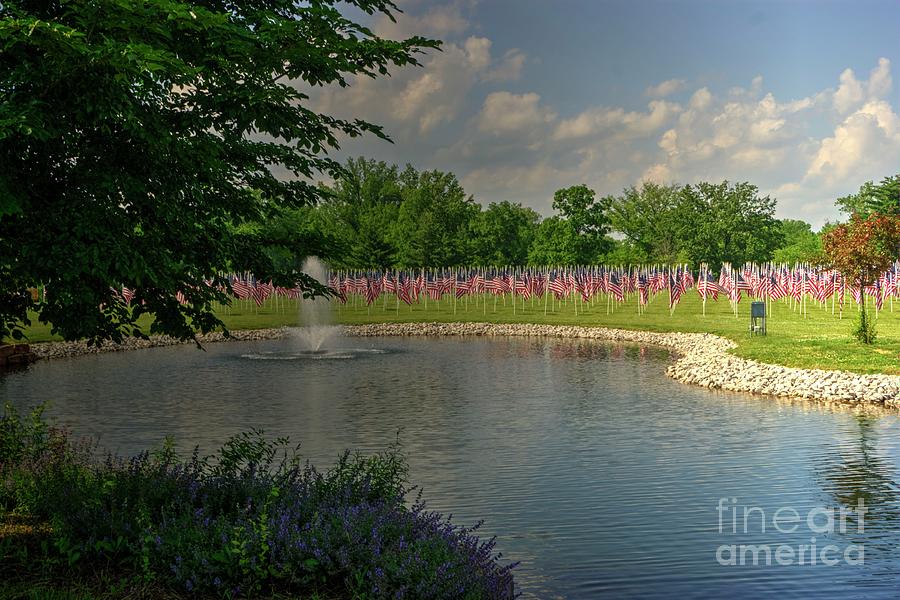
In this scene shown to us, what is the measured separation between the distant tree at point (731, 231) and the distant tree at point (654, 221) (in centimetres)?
221

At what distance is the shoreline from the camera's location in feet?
81.4

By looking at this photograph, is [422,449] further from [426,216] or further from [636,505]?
[426,216]

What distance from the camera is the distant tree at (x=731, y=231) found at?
109500mm

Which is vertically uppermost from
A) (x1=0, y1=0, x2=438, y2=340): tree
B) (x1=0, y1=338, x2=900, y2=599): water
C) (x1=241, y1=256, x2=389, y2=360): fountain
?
(x1=0, y1=0, x2=438, y2=340): tree

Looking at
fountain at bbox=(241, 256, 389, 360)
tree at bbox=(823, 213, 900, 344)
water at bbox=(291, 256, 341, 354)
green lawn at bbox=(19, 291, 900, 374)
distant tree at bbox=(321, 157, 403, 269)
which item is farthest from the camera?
distant tree at bbox=(321, 157, 403, 269)

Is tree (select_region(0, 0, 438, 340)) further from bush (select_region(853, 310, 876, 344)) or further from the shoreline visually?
bush (select_region(853, 310, 876, 344))

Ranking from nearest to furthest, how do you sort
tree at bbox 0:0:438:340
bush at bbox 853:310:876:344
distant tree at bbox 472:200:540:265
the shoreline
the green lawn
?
tree at bbox 0:0:438:340 → the shoreline → the green lawn → bush at bbox 853:310:876:344 → distant tree at bbox 472:200:540:265

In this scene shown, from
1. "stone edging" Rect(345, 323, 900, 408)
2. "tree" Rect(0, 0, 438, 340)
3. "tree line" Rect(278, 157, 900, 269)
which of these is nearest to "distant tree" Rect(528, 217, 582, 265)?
"tree line" Rect(278, 157, 900, 269)

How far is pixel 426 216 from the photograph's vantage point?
10744 cm

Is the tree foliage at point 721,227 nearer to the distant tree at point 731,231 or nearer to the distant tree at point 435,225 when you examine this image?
the distant tree at point 731,231

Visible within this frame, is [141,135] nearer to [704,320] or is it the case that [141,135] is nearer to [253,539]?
[253,539]

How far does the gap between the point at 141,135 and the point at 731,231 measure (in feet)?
358

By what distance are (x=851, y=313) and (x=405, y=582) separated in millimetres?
58705

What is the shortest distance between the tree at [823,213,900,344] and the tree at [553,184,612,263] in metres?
69.1
